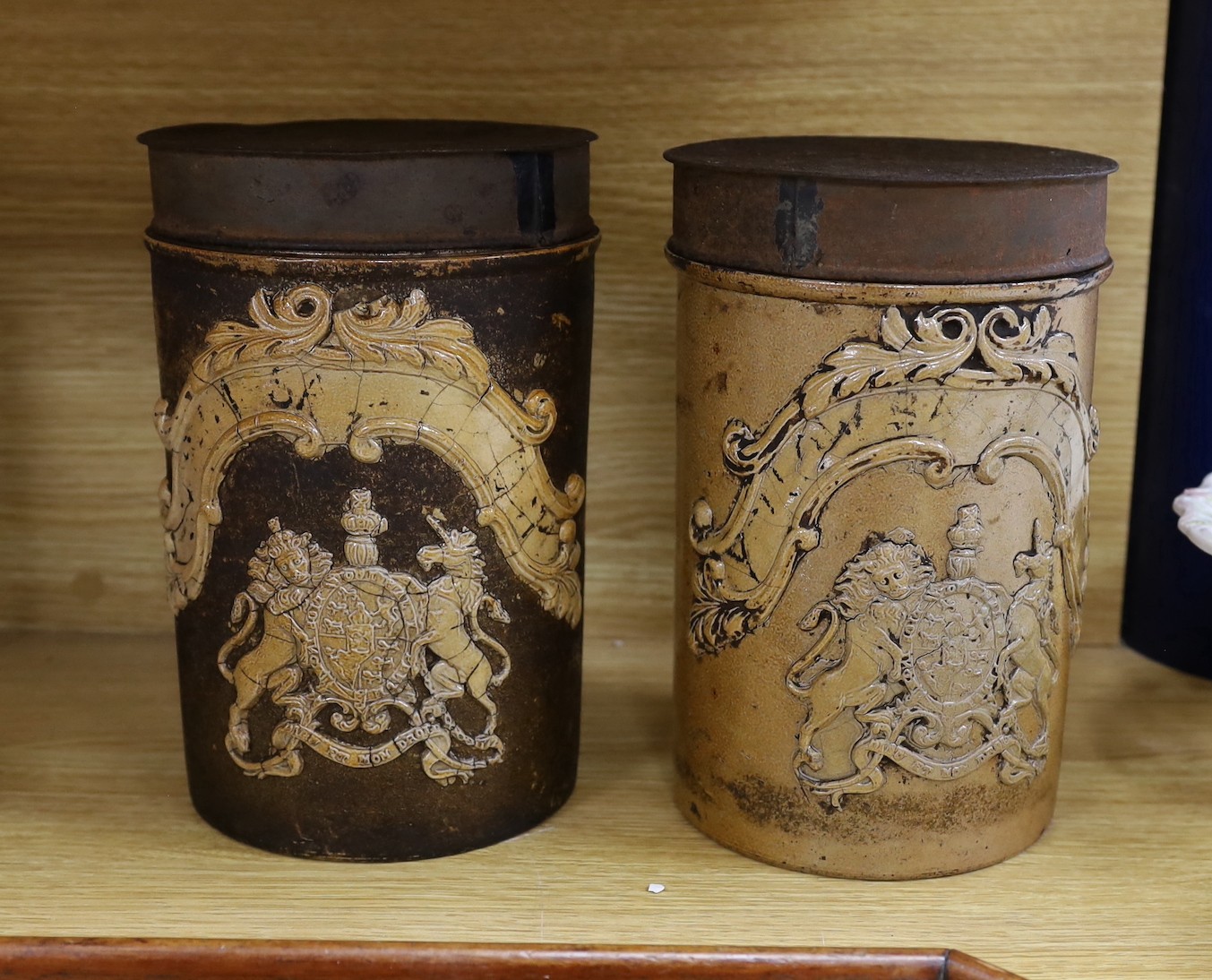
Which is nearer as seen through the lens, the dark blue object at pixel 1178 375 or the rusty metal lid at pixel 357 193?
the rusty metal lid at pixel 357 193

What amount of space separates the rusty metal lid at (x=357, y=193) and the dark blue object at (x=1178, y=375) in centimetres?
53

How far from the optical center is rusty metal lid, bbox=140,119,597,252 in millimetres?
827

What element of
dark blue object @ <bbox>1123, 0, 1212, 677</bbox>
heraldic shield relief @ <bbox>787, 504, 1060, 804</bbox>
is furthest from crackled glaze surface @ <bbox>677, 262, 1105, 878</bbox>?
dark blue object @ <bbox>1123, 0, 1212, 677</bbox>

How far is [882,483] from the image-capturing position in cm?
86

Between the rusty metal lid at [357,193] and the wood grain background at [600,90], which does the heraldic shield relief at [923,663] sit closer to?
the rusty metal lid at [357,193]

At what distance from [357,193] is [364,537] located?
7.6 inches

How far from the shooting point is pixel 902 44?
1164 millimetres

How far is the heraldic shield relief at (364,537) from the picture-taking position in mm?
859

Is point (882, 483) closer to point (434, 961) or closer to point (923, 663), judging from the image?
point (923, 663)

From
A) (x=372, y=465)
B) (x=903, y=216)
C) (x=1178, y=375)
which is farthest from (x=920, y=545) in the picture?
(x=1178, y=375)

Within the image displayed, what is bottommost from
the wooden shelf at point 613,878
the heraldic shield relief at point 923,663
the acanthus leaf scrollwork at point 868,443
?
the wooden shelf at point 613,878

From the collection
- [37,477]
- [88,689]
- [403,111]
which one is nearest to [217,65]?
[403,111]

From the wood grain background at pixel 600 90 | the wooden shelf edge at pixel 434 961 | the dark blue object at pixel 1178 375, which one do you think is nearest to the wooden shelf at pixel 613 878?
the wooden shelf edge at pixel 434 961

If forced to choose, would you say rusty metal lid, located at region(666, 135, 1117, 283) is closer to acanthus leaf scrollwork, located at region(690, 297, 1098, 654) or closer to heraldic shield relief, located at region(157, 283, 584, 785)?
acanthus leaf scrollwork, located at region(690, 297, 1098, 654)
